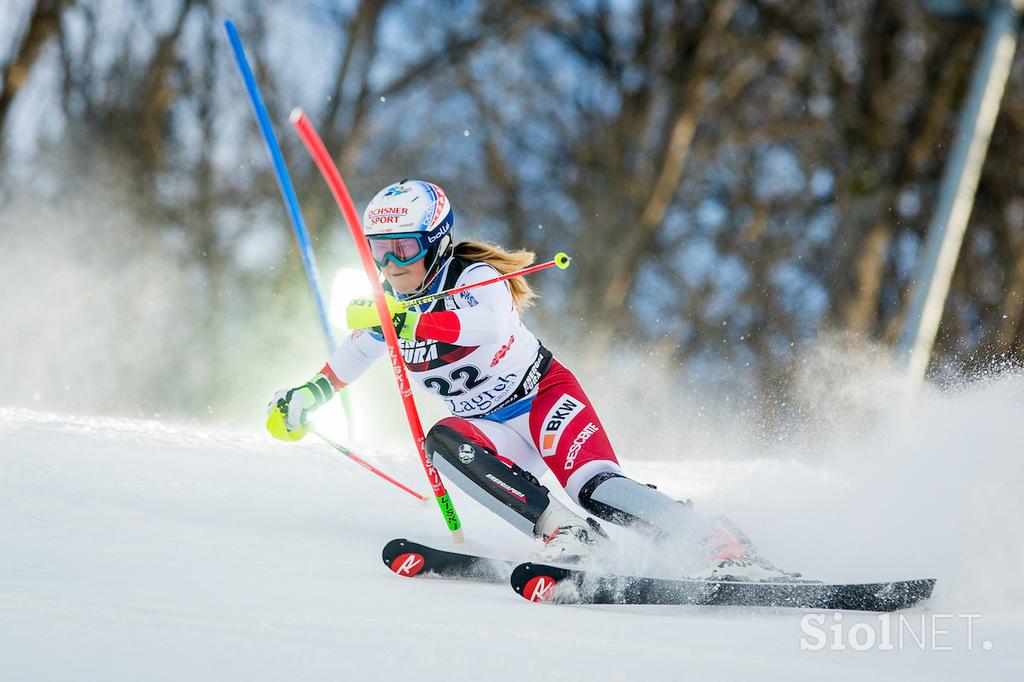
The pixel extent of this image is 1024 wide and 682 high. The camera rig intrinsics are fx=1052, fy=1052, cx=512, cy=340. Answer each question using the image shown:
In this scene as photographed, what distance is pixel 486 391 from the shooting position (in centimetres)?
377

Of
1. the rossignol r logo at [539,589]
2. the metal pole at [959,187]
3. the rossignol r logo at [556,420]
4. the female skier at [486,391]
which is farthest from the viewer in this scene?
the metal pole at [959,187]

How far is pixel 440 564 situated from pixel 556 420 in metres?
0.82

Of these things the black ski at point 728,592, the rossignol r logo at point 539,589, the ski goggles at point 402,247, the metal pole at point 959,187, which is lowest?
the rossignol r logo at point 539,589

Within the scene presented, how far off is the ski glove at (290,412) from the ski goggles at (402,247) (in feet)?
1.94

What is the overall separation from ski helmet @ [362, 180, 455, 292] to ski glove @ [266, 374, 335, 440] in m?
0.55

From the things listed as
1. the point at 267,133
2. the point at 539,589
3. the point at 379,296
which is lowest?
the point at 539,589

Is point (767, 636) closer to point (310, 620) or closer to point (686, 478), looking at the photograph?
point (310, 620)

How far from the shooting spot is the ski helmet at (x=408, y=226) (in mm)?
3598

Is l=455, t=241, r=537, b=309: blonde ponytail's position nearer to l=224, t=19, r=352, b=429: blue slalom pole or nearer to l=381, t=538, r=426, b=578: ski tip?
l=224, t=19, r=352, b=429: blue slalom pole

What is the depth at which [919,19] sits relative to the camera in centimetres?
1630

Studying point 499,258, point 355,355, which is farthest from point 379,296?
point 355,355

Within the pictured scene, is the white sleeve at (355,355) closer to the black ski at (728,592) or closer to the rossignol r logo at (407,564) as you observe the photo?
the rossignol r logo at (407,564)

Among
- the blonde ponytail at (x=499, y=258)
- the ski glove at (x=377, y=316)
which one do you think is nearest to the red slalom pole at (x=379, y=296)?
the ski glove at (x=377, y=316)

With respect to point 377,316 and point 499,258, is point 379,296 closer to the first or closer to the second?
point 377,316
